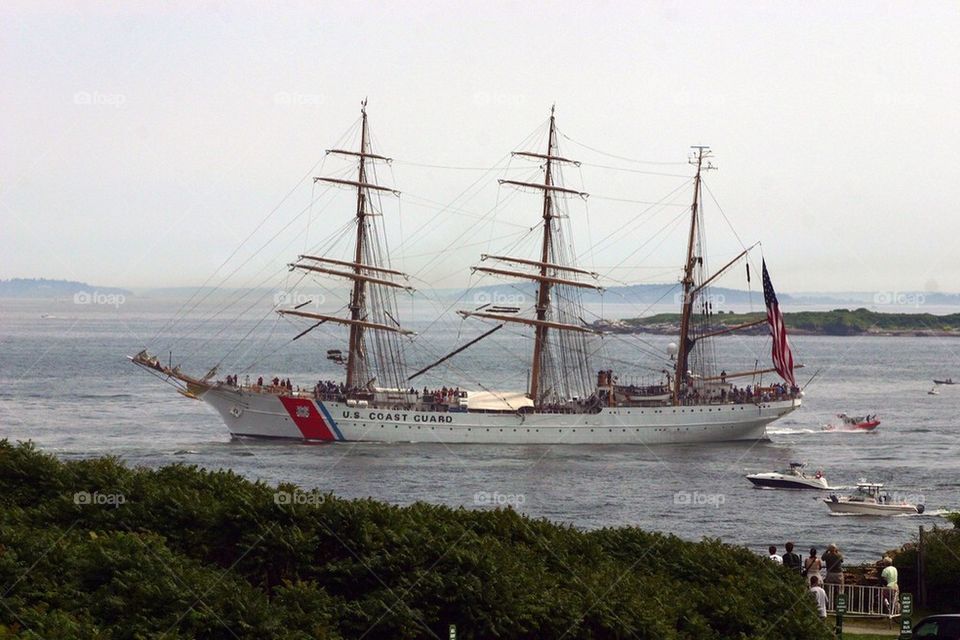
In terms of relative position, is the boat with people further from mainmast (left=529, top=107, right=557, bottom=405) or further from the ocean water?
mainmast (left=529, top=107, right=557, bottom=405)

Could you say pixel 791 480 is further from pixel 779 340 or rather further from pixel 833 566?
pixel 833 566

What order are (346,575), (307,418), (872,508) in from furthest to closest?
(307,418)
(872,508)
(346,575)

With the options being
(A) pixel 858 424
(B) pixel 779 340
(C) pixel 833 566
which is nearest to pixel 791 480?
(B) pixel 779 340

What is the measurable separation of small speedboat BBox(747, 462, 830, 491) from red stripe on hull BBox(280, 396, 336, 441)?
24.0 m

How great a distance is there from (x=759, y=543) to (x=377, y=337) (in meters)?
33.2

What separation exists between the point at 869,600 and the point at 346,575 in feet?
38.9

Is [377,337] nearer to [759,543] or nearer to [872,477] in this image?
[872,477]

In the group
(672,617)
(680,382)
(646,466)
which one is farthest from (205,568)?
(680,382)

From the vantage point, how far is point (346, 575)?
61.2ft

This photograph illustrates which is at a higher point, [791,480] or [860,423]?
[860,423]

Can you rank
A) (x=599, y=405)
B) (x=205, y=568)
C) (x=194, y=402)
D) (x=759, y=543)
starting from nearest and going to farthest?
(x=205, y=568)
(x=759, y=543)
(x=599, y=405)
(x=194, y=402)

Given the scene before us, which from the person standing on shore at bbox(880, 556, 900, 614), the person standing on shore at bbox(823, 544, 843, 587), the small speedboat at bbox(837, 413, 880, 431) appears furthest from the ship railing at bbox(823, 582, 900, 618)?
the small speedboat at bbox(837, 413, 880, 431)

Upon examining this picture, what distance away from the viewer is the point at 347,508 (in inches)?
772

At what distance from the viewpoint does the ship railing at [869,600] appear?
25.2m
